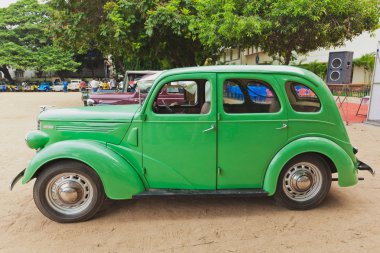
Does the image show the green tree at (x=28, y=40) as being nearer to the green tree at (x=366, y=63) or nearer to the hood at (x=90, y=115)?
the green tree at (x=366, y=63)

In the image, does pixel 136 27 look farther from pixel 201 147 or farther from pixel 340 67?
pixel 201 147

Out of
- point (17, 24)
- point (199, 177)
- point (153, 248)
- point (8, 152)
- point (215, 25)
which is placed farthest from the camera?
point (17, 24)

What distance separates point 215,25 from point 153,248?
8.90 metres

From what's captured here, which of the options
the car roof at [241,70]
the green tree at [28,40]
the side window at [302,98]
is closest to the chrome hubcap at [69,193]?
the car roof at [241,70]

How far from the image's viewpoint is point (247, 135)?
364 centimetres

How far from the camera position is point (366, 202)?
409cm

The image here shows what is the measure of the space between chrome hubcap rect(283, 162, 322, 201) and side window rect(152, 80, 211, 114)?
4.16 feet

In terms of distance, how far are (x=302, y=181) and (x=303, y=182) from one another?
20 mm

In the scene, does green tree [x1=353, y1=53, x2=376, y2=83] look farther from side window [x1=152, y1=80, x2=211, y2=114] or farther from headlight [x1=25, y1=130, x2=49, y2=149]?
headlight [x1=25, y1=130, x2=49, y2=149]

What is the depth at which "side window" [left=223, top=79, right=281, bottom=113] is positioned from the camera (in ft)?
12.1

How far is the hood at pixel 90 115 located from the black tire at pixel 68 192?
1.76ft

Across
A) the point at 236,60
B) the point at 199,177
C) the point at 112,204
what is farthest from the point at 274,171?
the point at 236,60

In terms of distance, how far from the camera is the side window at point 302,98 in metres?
3.72

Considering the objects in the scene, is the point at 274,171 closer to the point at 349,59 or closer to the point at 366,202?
the point at 366,202
